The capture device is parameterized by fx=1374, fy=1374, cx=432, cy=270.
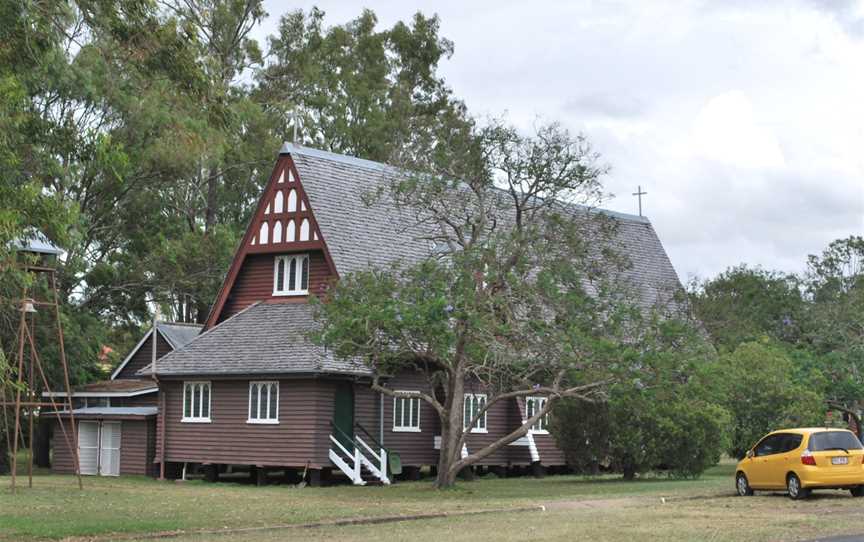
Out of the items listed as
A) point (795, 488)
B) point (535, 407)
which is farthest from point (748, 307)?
point (795, 488)

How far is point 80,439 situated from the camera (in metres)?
45.9

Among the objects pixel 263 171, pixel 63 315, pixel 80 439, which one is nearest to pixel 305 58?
pixel 263 171

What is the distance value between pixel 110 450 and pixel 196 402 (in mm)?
4834

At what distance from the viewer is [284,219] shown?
43.5 metres

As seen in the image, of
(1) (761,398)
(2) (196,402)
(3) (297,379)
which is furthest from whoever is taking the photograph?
(2) (196,402)

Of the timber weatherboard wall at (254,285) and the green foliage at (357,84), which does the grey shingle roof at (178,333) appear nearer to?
the timber weatherboard wall at (254,285)

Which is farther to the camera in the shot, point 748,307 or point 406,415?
point 748,307

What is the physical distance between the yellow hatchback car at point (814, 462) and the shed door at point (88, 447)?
24.0m

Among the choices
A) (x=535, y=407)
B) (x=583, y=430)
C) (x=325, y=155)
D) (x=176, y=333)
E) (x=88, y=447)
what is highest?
(x=325, y=155)

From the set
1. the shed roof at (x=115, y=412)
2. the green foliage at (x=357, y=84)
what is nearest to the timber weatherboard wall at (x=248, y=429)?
the shed roof at (x=115, y=412)

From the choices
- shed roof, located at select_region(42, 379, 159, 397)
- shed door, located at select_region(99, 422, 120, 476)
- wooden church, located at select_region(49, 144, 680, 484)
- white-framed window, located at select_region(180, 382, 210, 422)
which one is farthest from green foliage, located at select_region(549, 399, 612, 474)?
shed door, located at select_region(99, 422, 120, 476)

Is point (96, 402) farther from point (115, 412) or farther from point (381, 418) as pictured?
point (381, 418)

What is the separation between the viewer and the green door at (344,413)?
130 feet

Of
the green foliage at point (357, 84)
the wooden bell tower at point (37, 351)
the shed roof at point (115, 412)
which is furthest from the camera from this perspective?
the green foliage at point (357, 84)
